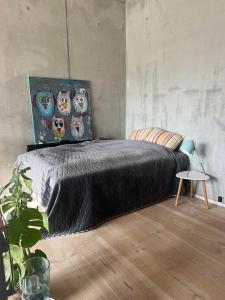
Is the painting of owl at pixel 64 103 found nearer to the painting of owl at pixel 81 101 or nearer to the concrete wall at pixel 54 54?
the painting of owl at pixel 81 101

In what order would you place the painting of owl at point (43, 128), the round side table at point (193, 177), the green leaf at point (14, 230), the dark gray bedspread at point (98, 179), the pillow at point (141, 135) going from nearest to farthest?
the green leaf at point (14, 230)
the dark gray bedspread at point (98, 179)
the round side table at point (193, 177)
the painting of owl at point (43, 128)
the pillow at point (141, 135)

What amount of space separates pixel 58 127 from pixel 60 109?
0.88 ft

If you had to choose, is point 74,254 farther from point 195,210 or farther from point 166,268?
point 195,210

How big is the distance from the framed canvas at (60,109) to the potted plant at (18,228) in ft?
6.45

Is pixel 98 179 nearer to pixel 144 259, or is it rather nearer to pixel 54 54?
pixel 144 259

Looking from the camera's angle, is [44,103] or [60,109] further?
[60,109]

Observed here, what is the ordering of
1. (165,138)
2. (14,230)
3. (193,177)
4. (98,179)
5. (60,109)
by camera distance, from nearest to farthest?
1. (14,230)
2. (98,179)
3. (193,177)
4. (165,138)
5. (60,109)

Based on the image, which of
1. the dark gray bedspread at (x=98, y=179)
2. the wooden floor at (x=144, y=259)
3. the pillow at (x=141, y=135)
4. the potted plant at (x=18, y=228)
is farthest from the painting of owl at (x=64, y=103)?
the potted plant at (x=18, y=228)

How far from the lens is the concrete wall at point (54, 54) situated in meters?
2.86

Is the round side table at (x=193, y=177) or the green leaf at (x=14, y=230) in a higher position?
the green leaf at (x=14, y=230)

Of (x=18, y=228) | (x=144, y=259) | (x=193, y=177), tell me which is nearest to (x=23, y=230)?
(x=18, y=228)

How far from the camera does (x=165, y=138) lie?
10.1ft

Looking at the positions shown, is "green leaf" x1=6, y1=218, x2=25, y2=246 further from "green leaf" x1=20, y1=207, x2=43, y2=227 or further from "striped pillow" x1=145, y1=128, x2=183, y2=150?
"striped pillow" x1=145, y1=128, x2=183, y2=150

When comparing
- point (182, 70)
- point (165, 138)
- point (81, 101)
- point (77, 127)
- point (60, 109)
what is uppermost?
point (182, 70)
